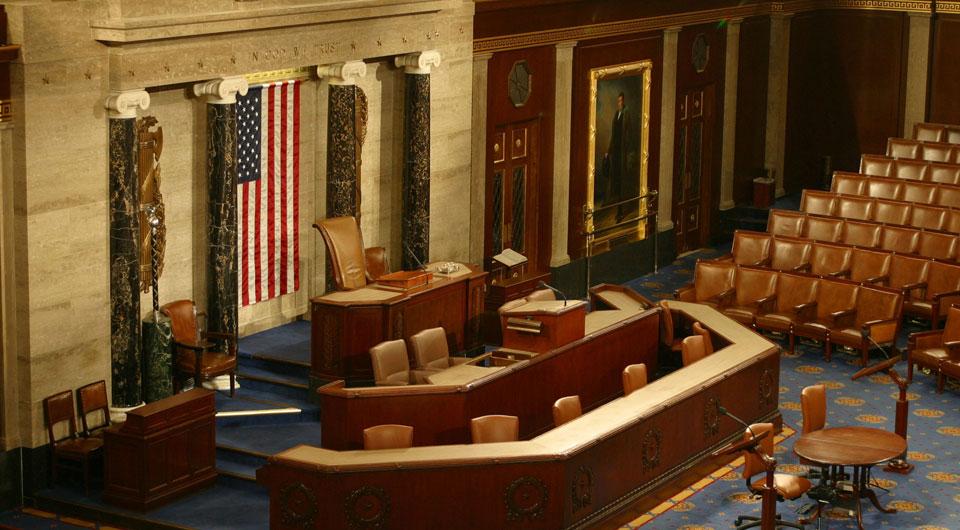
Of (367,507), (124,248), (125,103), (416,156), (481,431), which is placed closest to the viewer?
(367,507)

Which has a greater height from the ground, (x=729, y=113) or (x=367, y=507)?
(x=729, y=113)

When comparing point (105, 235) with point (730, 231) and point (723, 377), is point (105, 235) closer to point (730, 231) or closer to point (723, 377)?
point (723, 377)

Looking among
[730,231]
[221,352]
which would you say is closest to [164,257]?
[221,352]

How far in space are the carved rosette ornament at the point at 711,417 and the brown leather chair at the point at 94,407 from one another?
4521 millimetres

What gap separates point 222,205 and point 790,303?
18.9ft

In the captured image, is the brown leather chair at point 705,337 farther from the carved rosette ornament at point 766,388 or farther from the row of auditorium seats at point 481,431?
the row of auditorium seats at point 481,431

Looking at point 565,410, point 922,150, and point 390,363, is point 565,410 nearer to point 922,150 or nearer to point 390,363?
point 390,363

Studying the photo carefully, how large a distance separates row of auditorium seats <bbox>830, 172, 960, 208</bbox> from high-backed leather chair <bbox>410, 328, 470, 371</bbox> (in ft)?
22.1

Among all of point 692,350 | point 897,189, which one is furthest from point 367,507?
point 897,189

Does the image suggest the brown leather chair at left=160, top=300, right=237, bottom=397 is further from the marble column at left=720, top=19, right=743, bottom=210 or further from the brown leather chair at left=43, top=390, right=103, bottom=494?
the marble column at left=720, top=19, right=743, bottom=210

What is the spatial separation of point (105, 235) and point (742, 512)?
505 cm

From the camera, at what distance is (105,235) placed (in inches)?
470

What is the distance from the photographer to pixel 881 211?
57.9 feet

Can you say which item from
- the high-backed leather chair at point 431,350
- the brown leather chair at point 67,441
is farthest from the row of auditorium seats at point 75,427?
the high-backed leather chair at point 431,350
